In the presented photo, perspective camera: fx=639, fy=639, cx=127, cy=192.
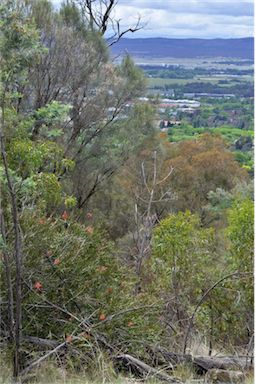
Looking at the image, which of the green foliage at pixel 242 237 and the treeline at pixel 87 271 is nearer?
the treeline at pixel 87 271

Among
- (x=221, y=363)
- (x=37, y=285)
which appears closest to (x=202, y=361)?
(x=221, y=363)

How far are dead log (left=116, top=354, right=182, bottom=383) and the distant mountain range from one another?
40.4 ft

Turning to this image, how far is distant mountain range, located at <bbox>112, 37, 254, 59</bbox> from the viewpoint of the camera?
57.5 feet

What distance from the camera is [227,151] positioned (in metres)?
23.7

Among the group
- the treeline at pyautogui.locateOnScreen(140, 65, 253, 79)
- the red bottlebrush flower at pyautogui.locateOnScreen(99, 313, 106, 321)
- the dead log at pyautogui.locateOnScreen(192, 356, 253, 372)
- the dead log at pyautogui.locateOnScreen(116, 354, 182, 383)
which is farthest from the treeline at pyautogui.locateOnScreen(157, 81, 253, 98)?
the dead log at pyautogui.locateOnScreen(116, 354, 182, 383)

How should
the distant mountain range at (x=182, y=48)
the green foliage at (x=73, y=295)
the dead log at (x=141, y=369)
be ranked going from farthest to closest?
the distant mountain range at (x=182, y=48), the green foliage at (x=73, y=295), the dead log at (x=141, y=369)

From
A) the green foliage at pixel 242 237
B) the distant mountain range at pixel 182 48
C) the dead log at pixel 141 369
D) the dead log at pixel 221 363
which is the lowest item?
the dead log at pixel 221 363

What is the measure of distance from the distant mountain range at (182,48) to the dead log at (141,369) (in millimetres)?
12329

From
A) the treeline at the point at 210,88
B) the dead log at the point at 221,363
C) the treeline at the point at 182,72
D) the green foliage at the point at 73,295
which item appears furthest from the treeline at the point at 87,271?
the treeline at the point at 210,88

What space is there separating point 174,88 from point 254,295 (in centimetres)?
2099

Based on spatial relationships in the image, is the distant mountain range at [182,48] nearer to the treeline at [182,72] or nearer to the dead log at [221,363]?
the treeline at [182,72]

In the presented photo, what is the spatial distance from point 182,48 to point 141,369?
67.7 ft

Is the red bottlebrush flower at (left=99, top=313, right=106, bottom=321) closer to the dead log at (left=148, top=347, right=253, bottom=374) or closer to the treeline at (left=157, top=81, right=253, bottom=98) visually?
the dead log at (left=148, top=347, right=253, bottom=374)

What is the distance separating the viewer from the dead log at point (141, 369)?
4.38 metres
